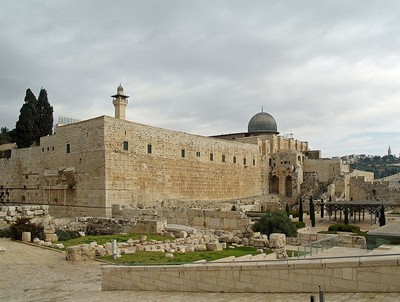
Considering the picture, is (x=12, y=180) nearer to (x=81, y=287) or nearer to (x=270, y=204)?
(x=270, y=204)

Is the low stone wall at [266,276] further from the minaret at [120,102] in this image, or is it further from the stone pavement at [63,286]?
the minaret at [120,102]

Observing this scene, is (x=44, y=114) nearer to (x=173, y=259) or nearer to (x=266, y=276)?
(x=173, y=259)

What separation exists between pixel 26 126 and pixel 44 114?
9.87 feet

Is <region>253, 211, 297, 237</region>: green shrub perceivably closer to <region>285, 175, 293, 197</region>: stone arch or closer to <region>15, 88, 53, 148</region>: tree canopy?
<region>285, 175, 293, 197</region>: stone arch

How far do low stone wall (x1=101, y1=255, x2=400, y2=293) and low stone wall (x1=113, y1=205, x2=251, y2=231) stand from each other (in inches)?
432

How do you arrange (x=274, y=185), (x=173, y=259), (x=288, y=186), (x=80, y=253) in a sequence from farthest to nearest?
(x=274, y=185), (x=288, y=186), (x=80, y=253), (x=173, y=259)

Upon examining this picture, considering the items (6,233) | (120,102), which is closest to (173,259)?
(6,233)

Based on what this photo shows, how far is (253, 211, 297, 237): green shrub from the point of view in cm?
1792

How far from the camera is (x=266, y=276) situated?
6984 millimetres

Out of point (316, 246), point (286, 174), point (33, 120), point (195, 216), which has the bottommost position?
point (195, 216)

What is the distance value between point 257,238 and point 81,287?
8575mm

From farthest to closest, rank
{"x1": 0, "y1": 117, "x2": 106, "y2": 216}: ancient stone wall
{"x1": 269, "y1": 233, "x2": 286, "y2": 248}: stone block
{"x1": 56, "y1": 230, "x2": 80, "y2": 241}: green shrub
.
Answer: {"x1": 0, "y1": 117, "x2": 106, "y2": 216}: ancient stone wall < {"x1": 56, "y1": 230, "x2": 80, "y2": 241}: green shrub < {"x1": 269, "y1": 233, "x2": 286, "y2": 248}: stone block

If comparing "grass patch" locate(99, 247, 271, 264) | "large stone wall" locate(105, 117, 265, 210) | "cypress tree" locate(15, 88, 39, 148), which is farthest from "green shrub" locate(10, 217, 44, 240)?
"cypress tree" locate(15, 88, 39, 148)

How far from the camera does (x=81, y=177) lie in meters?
23.8
